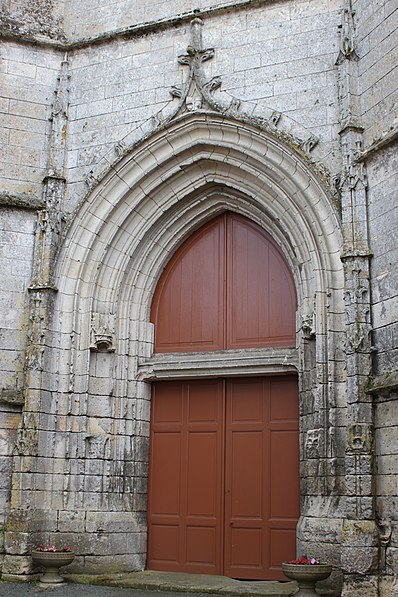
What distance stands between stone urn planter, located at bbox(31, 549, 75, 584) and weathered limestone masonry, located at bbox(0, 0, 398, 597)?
0.67 ft

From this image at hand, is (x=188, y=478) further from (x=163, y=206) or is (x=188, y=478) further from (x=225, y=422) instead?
(x=163, y=206)

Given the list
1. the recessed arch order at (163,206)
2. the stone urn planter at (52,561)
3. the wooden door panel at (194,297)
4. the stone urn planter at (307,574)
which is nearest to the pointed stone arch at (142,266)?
the recessed arch order at (163,206)

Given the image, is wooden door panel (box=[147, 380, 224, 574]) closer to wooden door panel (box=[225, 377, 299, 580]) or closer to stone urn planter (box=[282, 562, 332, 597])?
wooden door panel (box=[225, 377, 299, 580])

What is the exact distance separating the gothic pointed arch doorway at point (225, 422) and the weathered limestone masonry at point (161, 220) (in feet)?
0.64

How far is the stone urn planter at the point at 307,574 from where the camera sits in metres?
6.63

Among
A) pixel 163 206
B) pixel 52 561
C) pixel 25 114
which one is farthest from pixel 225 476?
pixel 25 114

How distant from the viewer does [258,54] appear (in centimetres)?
832

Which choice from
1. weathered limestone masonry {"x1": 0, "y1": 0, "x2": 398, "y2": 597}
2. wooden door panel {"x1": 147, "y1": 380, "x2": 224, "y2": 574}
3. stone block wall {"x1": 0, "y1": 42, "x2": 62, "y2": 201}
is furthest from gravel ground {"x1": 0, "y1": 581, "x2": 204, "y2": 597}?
stone block wall {"x1": 0, "y1": 42, "x2": 62, "y2": 201}

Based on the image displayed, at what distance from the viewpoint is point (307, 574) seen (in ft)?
21.7

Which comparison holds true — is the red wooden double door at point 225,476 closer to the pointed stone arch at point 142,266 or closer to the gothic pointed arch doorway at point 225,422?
the gothic pointed arch doorway at point 225,422

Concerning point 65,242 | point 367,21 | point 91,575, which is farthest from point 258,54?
point 91,575

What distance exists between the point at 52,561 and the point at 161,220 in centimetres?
366

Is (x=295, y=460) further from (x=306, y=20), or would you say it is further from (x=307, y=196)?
(x=306, y=20)

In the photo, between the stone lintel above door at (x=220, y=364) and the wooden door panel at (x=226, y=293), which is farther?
the wooden door panel at (x=226, y=293)
